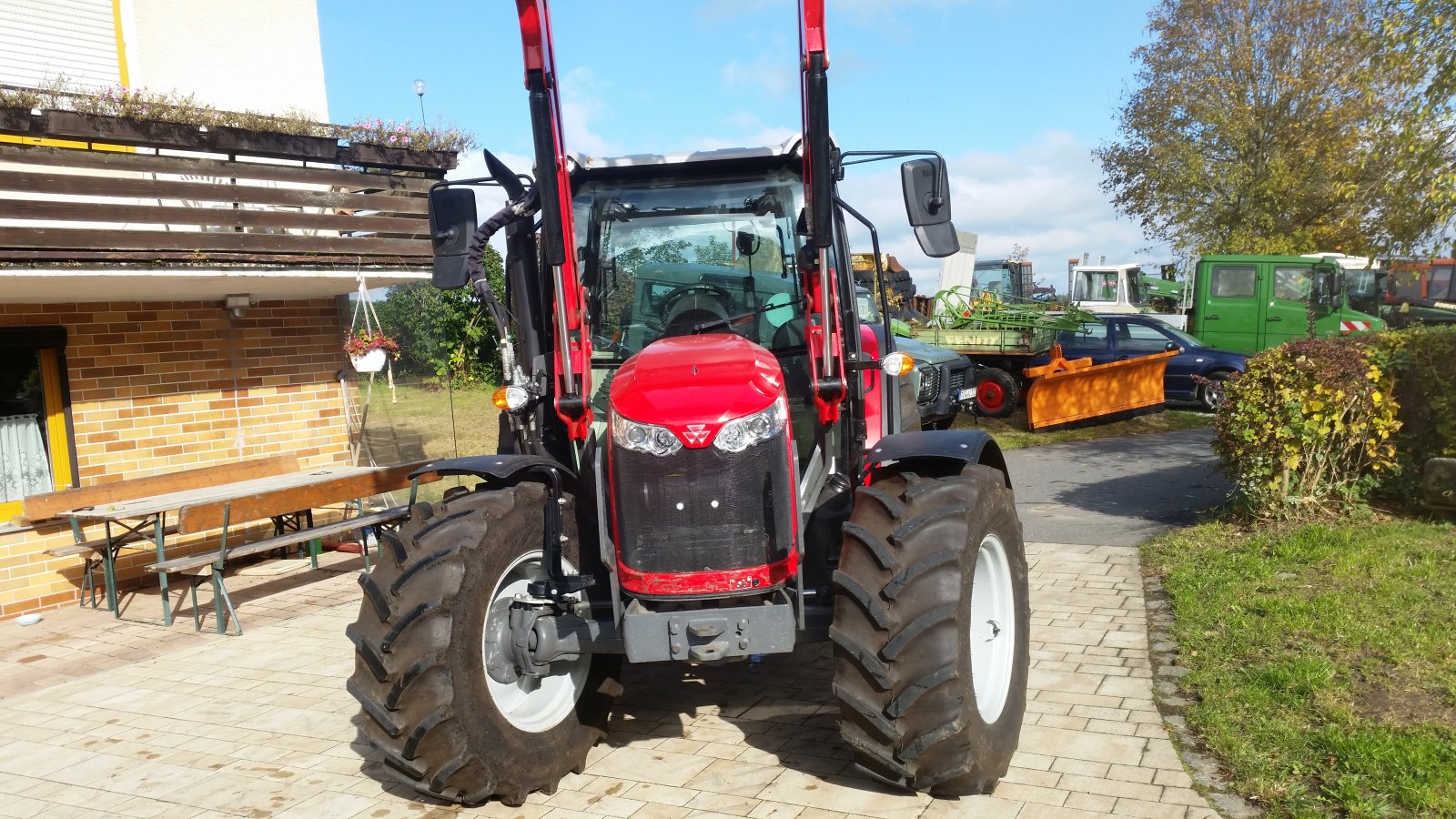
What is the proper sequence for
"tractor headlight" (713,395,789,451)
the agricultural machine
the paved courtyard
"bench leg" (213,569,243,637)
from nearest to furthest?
"tractor headlight" (713,395,789,451) → the paved courtyard → "bench leg" (213,569,243,637) → the agricultural machine

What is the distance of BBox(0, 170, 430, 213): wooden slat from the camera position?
26.0 ft

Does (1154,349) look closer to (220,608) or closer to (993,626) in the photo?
(993,626)

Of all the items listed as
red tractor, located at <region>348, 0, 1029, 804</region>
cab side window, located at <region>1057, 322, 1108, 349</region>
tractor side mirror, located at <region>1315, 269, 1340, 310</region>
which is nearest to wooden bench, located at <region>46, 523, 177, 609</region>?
red tractor, located at <region>348, 0, 1029, 804</region>

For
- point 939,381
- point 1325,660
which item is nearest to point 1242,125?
point 939,381

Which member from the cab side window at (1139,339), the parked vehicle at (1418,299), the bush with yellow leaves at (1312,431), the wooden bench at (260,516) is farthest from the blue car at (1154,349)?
the wooden bench at (260,516)

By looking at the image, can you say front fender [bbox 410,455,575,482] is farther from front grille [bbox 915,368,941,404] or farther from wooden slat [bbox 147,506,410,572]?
front grille [bbox 915,368,941,404]

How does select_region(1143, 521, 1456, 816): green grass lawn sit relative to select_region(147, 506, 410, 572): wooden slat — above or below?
below

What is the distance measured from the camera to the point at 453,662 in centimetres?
386

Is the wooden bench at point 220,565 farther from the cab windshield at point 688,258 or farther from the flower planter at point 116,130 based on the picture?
the cab windshield at point 688,258

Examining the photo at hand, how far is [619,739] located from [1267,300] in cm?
1628

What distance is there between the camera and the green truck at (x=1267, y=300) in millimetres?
17688

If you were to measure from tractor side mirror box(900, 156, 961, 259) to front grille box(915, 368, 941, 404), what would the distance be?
389 inches

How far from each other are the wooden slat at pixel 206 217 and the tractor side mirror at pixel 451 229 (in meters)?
4.61

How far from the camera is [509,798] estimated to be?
404cm
